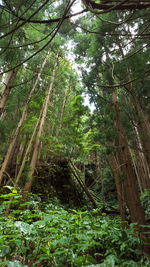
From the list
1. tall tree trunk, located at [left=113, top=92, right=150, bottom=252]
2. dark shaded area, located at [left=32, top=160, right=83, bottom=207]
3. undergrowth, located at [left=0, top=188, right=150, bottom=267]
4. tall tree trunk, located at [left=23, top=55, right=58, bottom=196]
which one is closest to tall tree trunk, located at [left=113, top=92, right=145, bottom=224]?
tall tree trunk, located at [left=113, top=92, right=150, bottom=252]

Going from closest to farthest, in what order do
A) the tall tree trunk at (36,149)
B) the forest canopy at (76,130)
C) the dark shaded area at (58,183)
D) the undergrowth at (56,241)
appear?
the undergrowth at (56,241) → the forest canopy at (76,130) → the tall tree trunk at (36,149) → the dark shaded area at (58,183)

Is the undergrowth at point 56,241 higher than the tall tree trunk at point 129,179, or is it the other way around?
the tall tree trunk at point 129,179

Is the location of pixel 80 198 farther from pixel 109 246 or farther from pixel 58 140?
pixel 109 246

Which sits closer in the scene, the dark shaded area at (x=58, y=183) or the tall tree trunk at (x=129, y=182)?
the tall tree trunk at (x=129, y=182)

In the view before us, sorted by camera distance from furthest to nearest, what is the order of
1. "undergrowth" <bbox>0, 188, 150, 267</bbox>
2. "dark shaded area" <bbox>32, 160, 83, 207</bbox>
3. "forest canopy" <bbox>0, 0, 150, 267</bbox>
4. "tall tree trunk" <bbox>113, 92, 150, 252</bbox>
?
"dark shaded area" <bbox>32, 160, 83, 207</bbox> → "tall tree trunk" <bbox>113, 92, 150, 252</bbox> → "forest canopy" <bbox>0, 0, 150, 267</bbox> → "undergrowth" <bbox>0, 188, 150, 267</bbox>

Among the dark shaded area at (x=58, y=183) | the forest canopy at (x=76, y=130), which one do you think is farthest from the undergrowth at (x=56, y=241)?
the dark shaded area at (x=58, y=183)

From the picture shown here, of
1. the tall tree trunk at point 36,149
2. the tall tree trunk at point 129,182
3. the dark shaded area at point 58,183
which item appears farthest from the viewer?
the dark shaded area at point 58,183

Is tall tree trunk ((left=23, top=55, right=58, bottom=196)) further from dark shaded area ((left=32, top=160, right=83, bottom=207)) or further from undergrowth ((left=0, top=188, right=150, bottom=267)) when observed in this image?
undergrowth ((left=0, top=188, right=150, bottom=267))

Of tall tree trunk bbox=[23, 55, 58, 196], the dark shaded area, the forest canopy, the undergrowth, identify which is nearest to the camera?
the undergrowth

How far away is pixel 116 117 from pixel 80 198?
379 centimetres

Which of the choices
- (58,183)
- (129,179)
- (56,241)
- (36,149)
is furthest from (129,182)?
(58,183)

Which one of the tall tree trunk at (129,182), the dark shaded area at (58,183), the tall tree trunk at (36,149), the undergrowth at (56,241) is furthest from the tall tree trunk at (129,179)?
the dark shaded area at (58,183)

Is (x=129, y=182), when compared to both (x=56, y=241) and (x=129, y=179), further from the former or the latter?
(x=56, y=241)

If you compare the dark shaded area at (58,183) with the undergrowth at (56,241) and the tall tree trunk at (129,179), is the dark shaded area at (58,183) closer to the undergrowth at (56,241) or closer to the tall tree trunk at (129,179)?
the tall tree trunk at (129,179)
